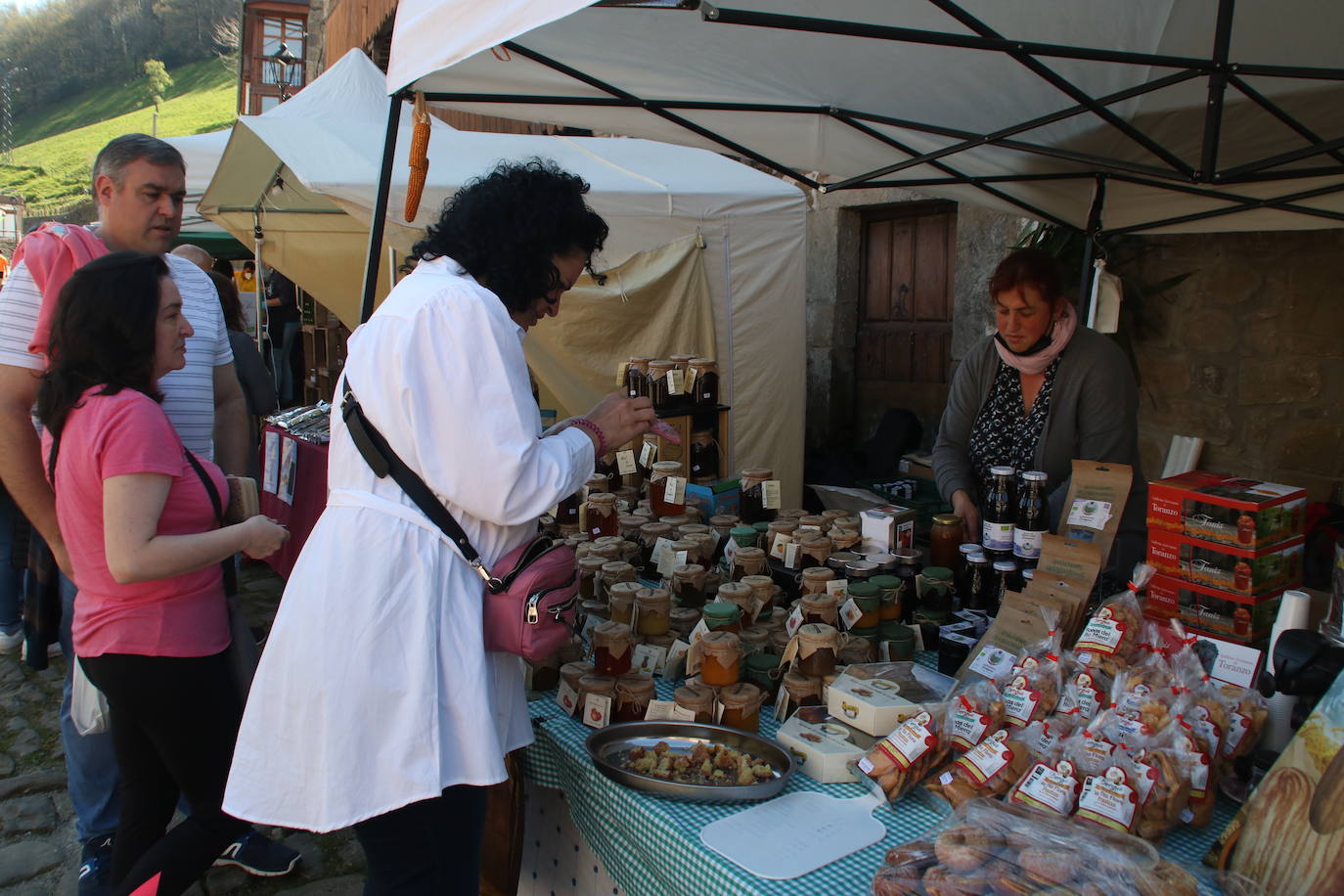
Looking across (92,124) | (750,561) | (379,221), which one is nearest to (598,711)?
(750,561)

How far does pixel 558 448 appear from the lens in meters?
1.44

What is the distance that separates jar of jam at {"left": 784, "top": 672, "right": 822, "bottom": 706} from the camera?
1794 mm

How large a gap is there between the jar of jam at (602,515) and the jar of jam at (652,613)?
0.71 metres

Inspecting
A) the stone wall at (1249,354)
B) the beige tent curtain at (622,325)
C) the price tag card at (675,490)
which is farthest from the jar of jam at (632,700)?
the stone wall at (1249,354)

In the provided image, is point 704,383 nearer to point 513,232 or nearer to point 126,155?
point 126,155

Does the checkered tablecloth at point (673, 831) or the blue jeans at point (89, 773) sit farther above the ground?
the checkered tablecloth at point (673, 831)

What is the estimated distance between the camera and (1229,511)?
5.75 ft

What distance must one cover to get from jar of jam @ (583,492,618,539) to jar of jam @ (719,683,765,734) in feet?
3.54

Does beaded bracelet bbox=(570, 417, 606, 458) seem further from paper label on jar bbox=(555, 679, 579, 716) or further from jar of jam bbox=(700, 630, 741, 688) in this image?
paper label on jar bbox=(555, 679, 579, 716)

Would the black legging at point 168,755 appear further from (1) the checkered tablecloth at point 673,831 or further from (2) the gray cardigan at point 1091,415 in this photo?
(2) the gray cardigan at point 1091,415

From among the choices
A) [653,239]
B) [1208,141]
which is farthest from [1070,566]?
[653,239]

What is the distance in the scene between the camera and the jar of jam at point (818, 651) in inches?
71.3

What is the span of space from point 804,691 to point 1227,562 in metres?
0.91

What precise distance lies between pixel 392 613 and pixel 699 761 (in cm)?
65
